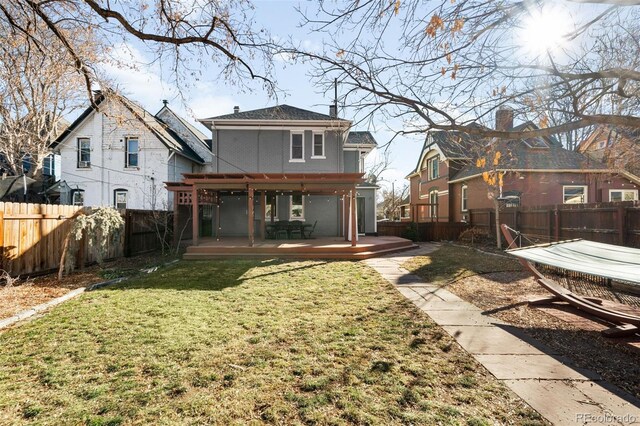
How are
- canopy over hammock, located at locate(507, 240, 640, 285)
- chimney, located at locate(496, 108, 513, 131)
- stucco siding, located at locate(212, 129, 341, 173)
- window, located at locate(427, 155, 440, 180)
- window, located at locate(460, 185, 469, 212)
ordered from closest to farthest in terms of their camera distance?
1. canopy over hammock, located at locate(507, 240, 640, 285)
2. chimney, located at locate(496, 108, 513, 131)
3. stucco siding, located at locate(212, 129, 341, 173)
4. window, located at locate(460, 185, 469, 212)
5. window, located at locate(427, 155, 440, 180)

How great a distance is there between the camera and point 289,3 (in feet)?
14.1

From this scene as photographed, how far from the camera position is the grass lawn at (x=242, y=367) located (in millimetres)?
2307

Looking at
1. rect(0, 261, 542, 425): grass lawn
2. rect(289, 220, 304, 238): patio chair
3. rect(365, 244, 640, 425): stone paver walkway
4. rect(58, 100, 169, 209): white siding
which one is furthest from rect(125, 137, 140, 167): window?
rect(365, 244, 640, 425): stone paver walkway

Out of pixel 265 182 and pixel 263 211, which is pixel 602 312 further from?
pixel 263 211

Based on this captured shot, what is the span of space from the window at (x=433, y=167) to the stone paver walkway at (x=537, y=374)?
19878 millimetres

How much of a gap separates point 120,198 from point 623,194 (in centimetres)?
2947

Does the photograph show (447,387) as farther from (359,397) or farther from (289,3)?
(289,3)

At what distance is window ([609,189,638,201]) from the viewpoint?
57.7ft

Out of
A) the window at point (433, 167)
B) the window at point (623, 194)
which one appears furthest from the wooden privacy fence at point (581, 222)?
the window at point (623, 194)

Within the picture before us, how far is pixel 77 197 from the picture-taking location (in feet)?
55.8

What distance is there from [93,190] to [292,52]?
17.5 metres

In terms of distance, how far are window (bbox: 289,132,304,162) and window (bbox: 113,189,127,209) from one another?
397 inches

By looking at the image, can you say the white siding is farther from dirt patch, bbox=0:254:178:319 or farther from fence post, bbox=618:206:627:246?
fence post, bbox=618:206:627:246

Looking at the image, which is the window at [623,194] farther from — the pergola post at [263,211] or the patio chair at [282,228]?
the pergola post at [263,211]
